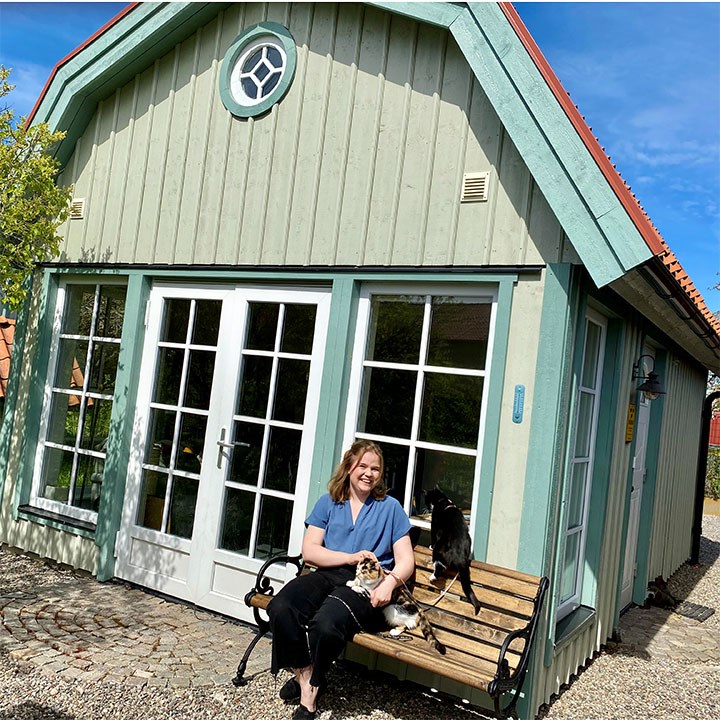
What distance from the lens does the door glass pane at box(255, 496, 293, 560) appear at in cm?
537

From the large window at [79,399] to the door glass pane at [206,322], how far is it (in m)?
0.92

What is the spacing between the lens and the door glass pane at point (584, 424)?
16.8 feet

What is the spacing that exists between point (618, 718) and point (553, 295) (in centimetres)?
267

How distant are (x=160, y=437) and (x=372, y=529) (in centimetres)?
250

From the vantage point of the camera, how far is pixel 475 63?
452 centimetres

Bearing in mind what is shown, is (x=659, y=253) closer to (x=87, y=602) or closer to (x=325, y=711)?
(x=325, y=711)

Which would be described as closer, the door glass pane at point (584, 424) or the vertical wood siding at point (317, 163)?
the vertical wood siding at point (317, 163)

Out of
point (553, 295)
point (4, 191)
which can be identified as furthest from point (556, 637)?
point (4, 191)

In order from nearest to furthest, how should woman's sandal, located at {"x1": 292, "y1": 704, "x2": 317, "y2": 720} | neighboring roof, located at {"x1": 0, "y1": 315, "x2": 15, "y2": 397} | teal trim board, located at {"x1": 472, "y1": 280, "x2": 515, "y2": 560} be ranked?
woman's sandal, located at {"x1": 292, "y1": 704, "x2": 317, "y2": 720} < teal trim board, located at {"x1": 472, "y1": 280, "x2": 515, "y2": 560} < neighboring roof, located at {"x1": 0, "y1": 315, "x2": 15, "y2": 397}

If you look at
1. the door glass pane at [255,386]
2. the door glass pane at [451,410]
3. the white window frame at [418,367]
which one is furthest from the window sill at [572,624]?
the door glass pane at [255,386]

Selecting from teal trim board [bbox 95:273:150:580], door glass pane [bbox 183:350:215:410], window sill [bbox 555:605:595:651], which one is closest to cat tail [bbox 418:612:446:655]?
window sill [bbox 555:605:595:651]

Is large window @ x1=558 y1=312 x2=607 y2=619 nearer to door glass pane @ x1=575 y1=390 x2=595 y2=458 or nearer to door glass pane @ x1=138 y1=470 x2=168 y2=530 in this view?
door glass pane @ x1=575 y1=390 x2=595 y2=458

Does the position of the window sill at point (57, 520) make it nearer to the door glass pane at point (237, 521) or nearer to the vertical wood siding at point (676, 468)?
the door glass pane at point (237, 521)

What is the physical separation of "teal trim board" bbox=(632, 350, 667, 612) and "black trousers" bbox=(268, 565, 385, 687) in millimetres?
4466
